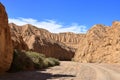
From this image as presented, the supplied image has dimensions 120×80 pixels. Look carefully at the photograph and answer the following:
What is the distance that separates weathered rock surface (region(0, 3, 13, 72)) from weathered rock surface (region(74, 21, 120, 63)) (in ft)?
92.3

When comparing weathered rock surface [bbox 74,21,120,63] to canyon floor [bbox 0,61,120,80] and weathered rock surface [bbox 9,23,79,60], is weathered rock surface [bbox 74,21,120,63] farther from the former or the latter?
weathered rock surface [bbox 9,23,79,60]

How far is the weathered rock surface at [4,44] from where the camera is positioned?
19656 millimetres

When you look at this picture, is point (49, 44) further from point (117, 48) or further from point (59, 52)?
point (117, 48)

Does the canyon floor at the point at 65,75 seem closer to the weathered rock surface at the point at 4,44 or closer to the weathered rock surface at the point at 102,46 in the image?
the weathered rock surface at the point at 4,44

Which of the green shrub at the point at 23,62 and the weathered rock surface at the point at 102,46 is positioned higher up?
the weathered rock surface at the point at 102,46

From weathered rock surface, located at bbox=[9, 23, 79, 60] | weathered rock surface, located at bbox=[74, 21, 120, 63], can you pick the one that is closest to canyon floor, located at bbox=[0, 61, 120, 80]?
weathered rock surface, located at bbox=[74, 21, 120, 63]

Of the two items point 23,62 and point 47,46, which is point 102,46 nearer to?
point 23,62

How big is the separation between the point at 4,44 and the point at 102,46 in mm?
37919

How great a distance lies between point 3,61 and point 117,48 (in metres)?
31.5

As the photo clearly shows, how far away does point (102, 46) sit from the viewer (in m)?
55.9

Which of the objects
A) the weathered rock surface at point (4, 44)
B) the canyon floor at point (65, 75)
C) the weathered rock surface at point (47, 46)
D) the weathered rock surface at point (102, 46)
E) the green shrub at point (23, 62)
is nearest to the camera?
the canyon floor at point (65, 75)

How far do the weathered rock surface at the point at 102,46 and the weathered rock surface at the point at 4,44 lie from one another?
28.1 m

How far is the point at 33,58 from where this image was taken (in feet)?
94.8

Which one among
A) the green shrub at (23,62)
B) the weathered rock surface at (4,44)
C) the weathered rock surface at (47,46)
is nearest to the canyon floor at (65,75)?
the weathered rock surface at (4,44)
